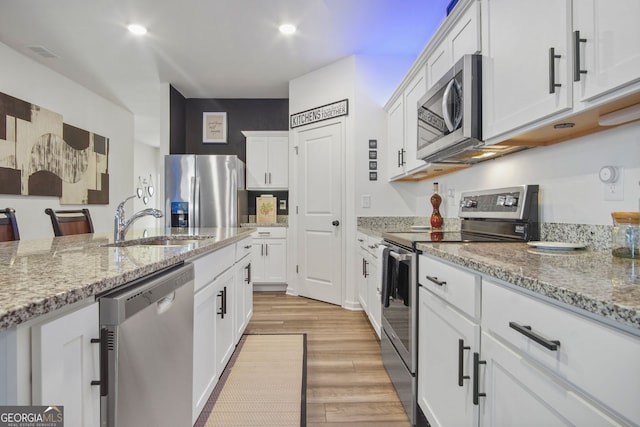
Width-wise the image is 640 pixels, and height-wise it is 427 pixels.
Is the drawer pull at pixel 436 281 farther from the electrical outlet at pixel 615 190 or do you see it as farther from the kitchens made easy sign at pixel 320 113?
the kitchens made easy sign at pixel 320 113

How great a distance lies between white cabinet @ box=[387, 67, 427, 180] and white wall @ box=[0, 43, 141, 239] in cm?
401

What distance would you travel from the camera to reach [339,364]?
2248 millimetres

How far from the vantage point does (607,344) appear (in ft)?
1.91

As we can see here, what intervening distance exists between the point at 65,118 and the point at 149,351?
15.6 ft

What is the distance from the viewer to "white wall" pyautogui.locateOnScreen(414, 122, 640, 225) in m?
1.16

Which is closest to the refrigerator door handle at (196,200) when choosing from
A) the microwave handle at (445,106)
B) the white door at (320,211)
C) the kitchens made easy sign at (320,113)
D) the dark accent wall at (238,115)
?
the dark accent wall at (238,115)

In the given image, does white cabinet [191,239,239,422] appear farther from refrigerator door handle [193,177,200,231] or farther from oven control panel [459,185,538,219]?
refrigerator door handle [193,177,200,231]

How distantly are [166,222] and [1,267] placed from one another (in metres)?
3.46

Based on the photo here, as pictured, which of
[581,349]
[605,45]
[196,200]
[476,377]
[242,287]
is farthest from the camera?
[196,200]

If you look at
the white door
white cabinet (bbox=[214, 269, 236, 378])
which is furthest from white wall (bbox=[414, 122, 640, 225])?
the white door

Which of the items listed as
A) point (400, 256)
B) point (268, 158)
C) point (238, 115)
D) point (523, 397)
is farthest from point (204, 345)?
point (238, 115)

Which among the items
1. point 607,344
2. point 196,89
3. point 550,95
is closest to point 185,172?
point 196,89

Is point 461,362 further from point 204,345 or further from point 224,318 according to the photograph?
point 224,318

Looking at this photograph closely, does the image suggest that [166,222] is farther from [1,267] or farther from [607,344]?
[607,344]
